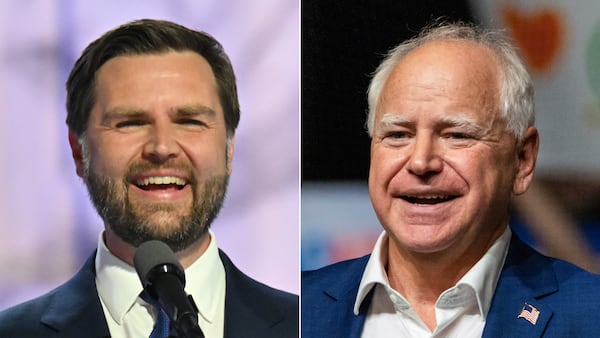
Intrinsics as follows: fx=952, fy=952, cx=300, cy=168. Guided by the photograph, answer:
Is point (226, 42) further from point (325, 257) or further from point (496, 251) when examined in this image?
point (496, 251)

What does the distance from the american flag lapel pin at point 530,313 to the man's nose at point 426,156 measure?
0.56 m

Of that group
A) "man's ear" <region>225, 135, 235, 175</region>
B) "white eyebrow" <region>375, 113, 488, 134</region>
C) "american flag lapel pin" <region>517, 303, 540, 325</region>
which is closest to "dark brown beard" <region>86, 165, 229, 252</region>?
"man's ear" <region>225, 135, 235, 175</region>

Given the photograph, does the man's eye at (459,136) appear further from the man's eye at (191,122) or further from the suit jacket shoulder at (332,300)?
the man's eye at (191,122)

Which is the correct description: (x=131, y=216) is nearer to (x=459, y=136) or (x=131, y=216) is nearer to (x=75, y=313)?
(x=75, y=313)

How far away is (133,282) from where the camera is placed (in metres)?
3.49

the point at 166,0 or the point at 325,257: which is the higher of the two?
the point at 166,0

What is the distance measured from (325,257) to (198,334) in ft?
5.27

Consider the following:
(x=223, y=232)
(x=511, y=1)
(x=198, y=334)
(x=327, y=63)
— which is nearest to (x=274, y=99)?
(x=327, y=63)

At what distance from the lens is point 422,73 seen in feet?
11.1

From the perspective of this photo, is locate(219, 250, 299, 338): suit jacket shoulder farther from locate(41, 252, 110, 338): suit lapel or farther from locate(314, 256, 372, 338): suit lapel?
locate(41, 252, 110, 338): suit lapel

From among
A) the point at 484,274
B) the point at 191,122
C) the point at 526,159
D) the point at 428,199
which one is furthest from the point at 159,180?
the point at 526,159

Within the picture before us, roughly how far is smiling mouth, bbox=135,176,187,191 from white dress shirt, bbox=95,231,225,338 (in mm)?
237

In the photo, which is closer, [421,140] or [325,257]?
[421,140]

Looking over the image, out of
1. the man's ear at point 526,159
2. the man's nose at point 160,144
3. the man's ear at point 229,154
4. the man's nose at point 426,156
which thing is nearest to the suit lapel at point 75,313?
the man's nose at point 160,144
